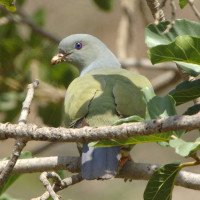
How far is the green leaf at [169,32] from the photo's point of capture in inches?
82.8

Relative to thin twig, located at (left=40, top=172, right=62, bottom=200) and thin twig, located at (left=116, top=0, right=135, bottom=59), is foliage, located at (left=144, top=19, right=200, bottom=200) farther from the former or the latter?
thin twig, located at (left=116, top=0, right=135, bottom=59)

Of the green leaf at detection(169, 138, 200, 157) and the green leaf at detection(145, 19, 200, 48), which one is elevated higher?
the green leaf at detection(145, 19, 200, 48)

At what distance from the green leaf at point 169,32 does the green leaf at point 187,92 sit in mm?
216

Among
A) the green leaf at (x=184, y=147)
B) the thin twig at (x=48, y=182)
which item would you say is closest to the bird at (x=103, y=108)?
the thin twig at (x=48, y=182)

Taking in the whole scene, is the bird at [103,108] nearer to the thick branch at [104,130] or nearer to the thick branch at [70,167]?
the thick branch at [70,167]

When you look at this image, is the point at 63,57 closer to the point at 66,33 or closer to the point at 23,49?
the point at 23,49

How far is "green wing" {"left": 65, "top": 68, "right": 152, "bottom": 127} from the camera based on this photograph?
2.74m

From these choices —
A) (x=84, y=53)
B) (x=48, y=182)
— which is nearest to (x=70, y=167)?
(x=48, y=182)

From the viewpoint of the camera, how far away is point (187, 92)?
2197mm

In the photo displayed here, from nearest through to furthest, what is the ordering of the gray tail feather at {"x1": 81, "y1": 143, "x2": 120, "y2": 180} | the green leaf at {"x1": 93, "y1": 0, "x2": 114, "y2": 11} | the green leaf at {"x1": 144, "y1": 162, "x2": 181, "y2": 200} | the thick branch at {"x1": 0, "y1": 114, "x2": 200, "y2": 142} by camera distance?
the thick branch at {"x1": 0, "y1": 114, "x2": 200, "y2": 142} → the green leaf at {"x1": 144, "y1": 162, "x2": 181, "y2": 200} → the gray tail feather at {"x1": 81, "y1": 143, "x2": 120, "y2": 180} → the green leaf at {"x1": 93, "y1": 0, "x2": 114, "y2": 11}

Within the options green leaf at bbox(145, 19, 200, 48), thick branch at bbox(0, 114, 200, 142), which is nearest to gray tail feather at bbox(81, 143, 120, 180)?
thick branch at bbox(0, 114, 200, 142)

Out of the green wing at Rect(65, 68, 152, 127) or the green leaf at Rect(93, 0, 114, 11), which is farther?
the green leaf at Rect(93, 0, 114, 11)

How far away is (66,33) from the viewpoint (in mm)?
9805

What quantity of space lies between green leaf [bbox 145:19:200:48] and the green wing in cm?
68
